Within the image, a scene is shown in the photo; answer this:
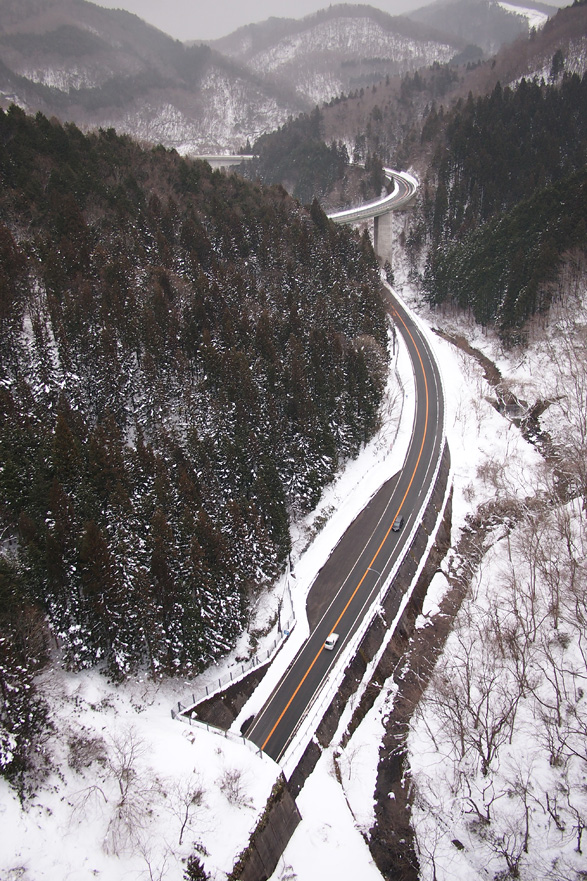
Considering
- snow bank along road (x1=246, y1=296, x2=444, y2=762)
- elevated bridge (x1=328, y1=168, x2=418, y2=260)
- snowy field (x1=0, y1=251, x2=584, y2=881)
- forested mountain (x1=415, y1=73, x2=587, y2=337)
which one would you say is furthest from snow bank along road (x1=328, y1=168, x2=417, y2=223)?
snowy field (x1=0, y1=251, x2=584, y2=881)

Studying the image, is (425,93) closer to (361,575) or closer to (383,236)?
(383,236)

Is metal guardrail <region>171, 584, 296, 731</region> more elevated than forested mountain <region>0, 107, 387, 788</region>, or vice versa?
forested mountain <region>0, 107, 387, 788</region>

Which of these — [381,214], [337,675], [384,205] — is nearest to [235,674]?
[337,675]

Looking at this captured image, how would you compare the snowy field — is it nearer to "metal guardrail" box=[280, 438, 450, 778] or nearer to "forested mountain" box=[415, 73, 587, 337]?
"metal guardrail" box=[280, 438, 450, 778]

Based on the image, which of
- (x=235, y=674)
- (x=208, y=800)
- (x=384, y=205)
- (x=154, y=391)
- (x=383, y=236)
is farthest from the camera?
(x=383, y=236)

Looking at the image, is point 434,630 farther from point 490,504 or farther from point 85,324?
point 85,324

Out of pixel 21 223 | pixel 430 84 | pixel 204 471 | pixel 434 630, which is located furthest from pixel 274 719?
pixel 430 84
